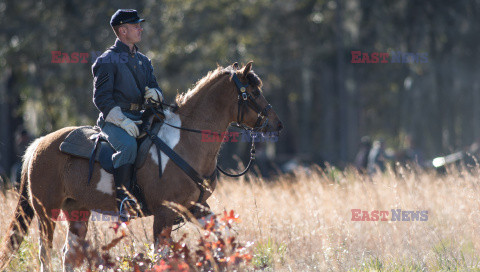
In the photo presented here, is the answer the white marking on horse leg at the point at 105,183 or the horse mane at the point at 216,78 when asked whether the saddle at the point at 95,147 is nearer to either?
the white marking on horse leg at the point at 105,183

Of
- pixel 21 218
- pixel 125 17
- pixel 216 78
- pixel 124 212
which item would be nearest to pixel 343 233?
pixel 216 78

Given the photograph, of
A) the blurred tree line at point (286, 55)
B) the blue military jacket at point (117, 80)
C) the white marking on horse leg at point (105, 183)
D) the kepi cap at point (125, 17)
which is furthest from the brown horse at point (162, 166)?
the blurred tree line at point (286, 55)

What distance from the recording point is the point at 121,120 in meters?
5.85

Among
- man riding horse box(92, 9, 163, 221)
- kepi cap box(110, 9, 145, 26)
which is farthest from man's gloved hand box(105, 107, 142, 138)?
kepi cap box(110, 9, 145, 26)

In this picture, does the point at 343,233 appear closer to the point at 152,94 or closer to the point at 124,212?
the point at 124,212

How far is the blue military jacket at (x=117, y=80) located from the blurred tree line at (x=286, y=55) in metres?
13.0

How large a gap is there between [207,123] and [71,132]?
1.50 meters

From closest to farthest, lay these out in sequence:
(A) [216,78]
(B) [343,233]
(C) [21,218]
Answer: (A) [216,78] → (C) [21,218] → (B) [343,233]

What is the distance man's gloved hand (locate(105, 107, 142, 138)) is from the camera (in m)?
5.84

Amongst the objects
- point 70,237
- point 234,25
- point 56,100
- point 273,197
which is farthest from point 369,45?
point 70,237

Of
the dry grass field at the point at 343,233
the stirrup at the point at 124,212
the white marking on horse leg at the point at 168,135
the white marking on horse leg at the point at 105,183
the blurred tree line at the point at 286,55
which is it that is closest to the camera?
the stirrup at the point at 124,212

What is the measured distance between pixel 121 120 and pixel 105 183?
694 mm

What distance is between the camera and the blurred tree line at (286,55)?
65.5 feet

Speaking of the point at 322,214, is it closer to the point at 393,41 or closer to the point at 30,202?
the point at 30,202
